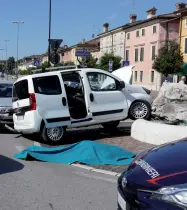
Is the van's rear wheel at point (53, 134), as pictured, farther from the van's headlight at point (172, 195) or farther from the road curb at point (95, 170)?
the van's headlight at point (172, 195)

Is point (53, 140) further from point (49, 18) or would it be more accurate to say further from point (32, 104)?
point (49, 18)

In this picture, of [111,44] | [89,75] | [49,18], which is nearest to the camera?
[89,75]

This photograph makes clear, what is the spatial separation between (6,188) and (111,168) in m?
2.18

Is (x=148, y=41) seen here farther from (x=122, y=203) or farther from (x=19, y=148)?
(x=122, y=203)

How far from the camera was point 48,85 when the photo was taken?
32.7 ft

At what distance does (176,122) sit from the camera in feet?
33.4

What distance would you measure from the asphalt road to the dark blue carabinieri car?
4.56ft

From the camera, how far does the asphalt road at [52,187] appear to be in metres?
5.06

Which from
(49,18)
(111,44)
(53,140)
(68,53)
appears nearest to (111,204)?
(53,140)

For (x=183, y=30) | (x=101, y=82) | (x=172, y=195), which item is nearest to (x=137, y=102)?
(x=101, y=82)

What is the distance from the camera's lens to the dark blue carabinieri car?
310 centimetres

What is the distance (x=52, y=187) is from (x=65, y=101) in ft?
14.4

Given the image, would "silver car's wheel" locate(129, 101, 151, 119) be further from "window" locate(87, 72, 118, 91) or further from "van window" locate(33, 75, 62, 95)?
"van window" locate(33, 75, 62, 95)

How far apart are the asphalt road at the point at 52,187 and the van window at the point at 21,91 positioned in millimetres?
2582
